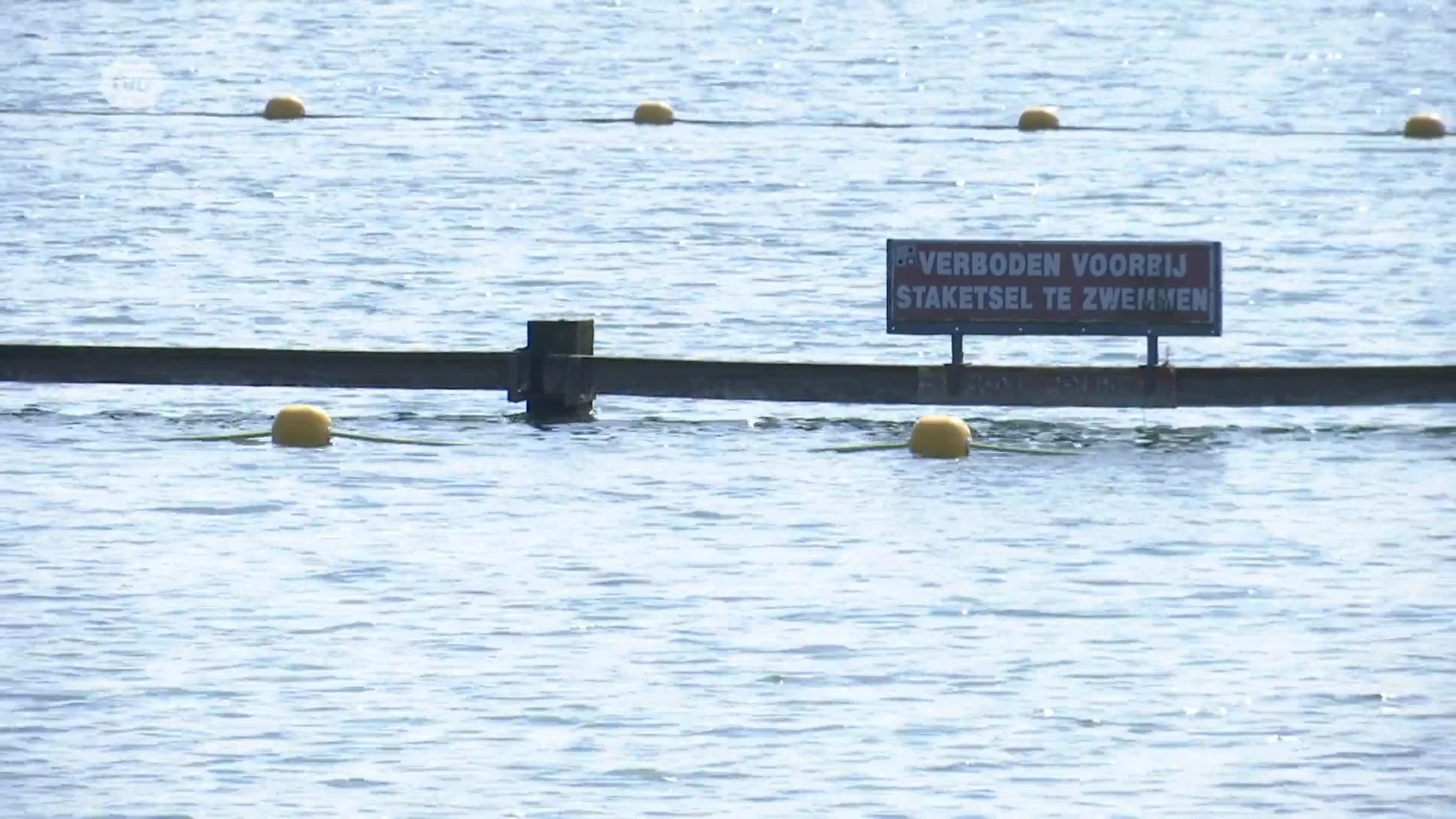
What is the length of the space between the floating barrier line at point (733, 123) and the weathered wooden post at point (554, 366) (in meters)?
32.2

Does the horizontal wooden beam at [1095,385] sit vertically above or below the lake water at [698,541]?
above

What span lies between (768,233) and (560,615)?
21.9m

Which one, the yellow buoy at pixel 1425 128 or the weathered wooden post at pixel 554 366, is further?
the yellow buoy at pixel 1425 128

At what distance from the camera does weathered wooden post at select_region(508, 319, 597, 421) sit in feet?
65.8

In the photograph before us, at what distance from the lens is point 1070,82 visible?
6525 cm

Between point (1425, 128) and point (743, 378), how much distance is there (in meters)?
30.8

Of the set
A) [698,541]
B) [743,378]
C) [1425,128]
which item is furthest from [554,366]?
[1425,128]

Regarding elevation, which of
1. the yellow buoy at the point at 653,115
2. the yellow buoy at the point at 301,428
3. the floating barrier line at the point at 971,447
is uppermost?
the yellow buoy at the point at 653,115

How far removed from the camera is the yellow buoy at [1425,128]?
48.7 m

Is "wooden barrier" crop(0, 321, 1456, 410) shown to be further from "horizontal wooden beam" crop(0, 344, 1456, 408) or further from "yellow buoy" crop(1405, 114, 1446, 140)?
"yellow buoy" crop(1405, 114, 1446, 140)

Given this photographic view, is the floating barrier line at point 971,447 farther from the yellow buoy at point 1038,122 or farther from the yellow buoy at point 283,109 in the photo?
the yellow buoy at point 283,109

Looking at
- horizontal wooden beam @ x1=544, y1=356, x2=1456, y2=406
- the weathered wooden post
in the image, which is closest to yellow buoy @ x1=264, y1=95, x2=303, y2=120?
the weathered wooden post

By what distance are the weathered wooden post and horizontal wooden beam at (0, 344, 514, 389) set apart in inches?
4.6

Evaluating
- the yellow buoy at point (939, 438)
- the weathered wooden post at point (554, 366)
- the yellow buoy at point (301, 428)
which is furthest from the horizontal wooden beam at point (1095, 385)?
the yellow buoy at point (301, 428)
